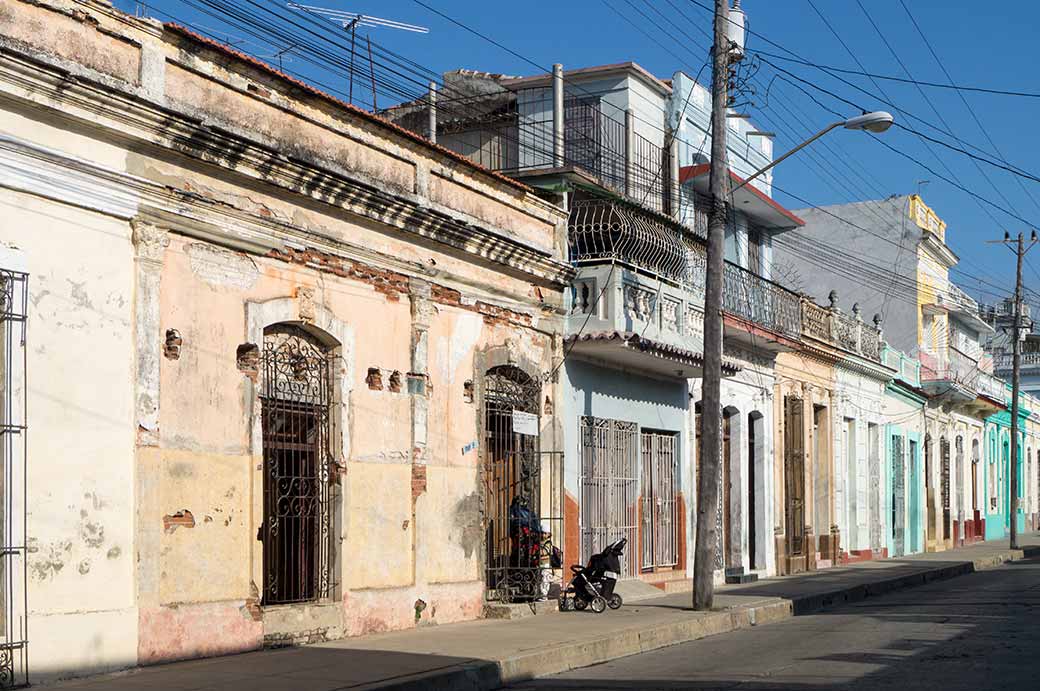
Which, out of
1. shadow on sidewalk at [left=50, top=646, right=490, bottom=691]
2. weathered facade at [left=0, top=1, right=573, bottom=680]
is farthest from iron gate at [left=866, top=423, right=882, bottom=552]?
shadow on sidewalk at [left=50, top=646, right=490, bottom=691]

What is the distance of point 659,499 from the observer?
21.8 metres

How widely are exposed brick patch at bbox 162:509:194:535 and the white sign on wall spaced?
6020 mm

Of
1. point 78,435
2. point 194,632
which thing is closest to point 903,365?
point 194,632

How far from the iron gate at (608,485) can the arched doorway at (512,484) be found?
146 cm

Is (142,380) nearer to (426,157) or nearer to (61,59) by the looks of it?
(61,59)

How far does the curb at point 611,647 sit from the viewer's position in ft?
36.9

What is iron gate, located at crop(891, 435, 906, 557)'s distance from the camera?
36.5 m

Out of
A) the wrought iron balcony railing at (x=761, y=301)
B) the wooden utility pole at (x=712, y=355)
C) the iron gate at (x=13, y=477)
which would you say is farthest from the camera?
the wrought iron balcony railing at (x=761, y=301)

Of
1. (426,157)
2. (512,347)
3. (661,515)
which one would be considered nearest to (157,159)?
(426,157)

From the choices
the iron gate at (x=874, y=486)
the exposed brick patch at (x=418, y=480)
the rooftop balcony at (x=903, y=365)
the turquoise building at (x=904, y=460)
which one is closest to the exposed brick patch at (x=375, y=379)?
the exposed brick patch at (x=418, y=480)

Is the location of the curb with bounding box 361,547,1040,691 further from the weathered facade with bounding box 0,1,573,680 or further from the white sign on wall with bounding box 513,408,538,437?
the white sign on wall with bounding box 513,408,538,437

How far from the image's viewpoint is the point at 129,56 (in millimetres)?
11492

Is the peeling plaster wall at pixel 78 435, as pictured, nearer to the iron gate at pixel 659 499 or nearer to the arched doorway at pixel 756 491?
the iron gate at pixel 659 499

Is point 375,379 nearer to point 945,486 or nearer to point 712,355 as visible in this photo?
point 712,355
